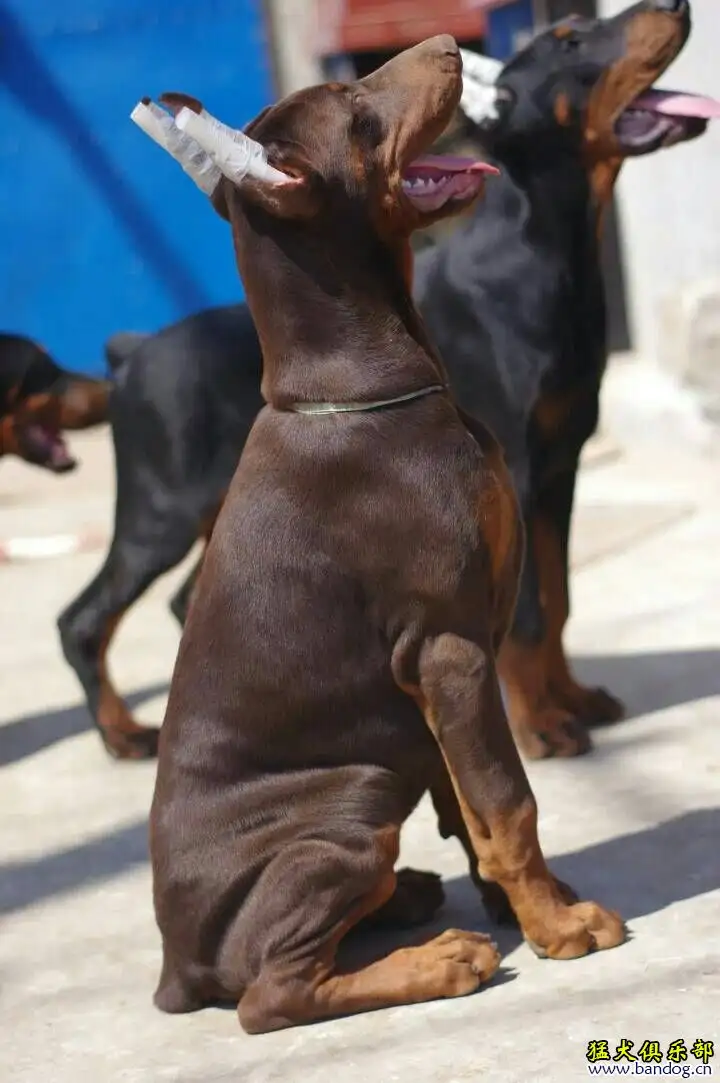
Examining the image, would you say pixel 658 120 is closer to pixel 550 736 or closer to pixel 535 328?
pixel 535 328

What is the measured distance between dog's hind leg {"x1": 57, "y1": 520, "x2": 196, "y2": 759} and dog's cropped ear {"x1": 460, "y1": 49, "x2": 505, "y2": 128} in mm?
1505

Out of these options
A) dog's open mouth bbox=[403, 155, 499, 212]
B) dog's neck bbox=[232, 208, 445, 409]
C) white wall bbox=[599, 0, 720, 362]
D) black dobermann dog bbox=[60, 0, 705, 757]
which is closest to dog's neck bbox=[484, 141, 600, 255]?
black dobermann dog bbox=[60, 0, 705, 757]

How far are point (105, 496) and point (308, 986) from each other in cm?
647

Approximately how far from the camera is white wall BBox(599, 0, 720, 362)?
23.7 feet

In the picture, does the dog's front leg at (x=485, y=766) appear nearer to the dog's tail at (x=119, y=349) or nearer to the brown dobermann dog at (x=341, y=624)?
the brown dobermann dog at (x=341, y=624)

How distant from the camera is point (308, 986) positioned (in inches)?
107

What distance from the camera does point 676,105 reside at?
393cm

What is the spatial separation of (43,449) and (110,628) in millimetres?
789

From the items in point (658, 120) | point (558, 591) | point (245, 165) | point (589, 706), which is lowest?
point (589, 706)

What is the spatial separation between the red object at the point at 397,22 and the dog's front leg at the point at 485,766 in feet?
25.2

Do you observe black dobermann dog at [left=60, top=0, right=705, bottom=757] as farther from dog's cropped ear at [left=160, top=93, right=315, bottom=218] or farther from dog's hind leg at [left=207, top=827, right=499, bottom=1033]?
dog's cropped ear at [left=160, top=93, right=315, bottom=218]

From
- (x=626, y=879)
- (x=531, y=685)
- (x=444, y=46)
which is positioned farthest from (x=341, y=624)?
(x=531, y=685)

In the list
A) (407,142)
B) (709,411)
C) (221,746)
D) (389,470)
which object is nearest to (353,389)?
(389,470)

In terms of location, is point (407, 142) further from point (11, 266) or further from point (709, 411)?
point (11, 266)
